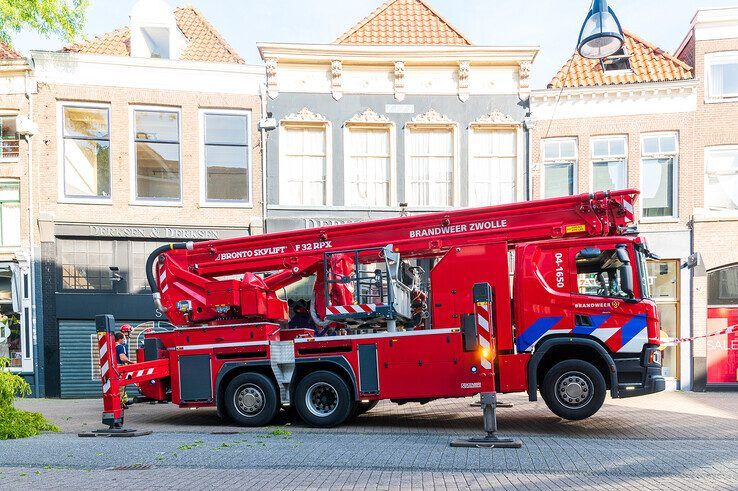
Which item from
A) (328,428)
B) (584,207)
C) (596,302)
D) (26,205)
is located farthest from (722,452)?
(26,205)

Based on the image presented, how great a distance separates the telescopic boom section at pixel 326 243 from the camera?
1039 cm

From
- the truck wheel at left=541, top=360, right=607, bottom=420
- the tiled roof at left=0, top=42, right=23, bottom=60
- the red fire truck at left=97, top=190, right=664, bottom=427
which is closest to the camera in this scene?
the truck wheel at left=541, top=360, right=607, bottom=420

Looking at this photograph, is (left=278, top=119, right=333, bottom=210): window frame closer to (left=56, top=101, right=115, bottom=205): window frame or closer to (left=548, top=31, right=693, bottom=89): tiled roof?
(left=56, top=101, right=115, bottom=205): window frame

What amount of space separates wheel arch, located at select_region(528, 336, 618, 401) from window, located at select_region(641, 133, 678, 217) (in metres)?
9.45

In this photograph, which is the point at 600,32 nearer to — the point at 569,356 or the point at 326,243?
the point at 569,356

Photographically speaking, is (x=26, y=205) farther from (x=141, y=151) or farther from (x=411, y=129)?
(x=411, y=129)

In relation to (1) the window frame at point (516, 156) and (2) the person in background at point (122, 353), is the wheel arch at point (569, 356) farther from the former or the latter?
(1) the window frame at point (516, 156)

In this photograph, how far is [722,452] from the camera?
26.8 ft

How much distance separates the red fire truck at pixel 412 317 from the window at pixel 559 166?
8116mm

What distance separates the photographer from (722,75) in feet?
59.4

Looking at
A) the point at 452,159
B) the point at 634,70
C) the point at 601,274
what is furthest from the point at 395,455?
the point at 634,70

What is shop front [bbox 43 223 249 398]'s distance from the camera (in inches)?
671

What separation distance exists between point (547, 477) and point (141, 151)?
14142mm

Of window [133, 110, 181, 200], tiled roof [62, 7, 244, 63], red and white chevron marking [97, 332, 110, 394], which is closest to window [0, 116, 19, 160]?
tiled roof [62, 7, 244, 63]
